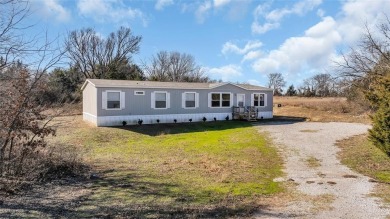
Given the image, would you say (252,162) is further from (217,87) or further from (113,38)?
(113,38)

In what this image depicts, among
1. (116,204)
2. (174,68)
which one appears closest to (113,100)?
(116,204)

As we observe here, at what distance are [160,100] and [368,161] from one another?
13.9m

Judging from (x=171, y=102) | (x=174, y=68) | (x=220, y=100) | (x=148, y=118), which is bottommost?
(x=148, y=118)

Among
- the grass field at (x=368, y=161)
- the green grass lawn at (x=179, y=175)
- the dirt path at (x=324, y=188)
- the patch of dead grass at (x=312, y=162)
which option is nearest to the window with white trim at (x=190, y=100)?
the green grass lawn at (x=179, y=175)

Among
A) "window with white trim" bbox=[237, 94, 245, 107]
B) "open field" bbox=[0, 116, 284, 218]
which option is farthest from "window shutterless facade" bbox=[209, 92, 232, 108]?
"open field" bbox=[0, 116, 284, 218]

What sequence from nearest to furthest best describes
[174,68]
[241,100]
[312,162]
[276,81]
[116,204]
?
[116,204] < [312,162] < [241,100] < [174,68] < [276,81]

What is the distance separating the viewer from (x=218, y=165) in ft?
29.0

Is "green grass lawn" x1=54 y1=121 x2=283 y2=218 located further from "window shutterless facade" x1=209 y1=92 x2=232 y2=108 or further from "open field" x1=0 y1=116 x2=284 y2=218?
"window shutterless facade" x1=209 y1=92 x2=232 y2=108

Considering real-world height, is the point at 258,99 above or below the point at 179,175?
above

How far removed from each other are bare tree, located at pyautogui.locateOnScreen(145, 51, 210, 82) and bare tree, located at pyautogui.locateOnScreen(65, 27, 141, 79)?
19.9ft

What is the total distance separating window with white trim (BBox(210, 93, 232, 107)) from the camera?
23173 millimetres

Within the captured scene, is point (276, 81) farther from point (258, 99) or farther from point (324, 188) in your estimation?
point (324, 188)

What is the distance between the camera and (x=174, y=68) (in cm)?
4991

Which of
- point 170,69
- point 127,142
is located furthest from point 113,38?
point 127,142
